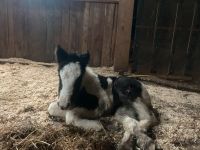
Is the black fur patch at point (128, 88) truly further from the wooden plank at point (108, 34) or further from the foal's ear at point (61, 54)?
the wooden plank at point (108, 34)

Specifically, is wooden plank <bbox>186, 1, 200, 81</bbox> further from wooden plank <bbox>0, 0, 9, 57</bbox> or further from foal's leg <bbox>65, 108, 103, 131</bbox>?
wooden plank <bbox>0, 0, 9, 57</bbox>

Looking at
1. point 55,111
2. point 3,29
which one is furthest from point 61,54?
point 3,29

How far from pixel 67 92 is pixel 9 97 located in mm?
1400

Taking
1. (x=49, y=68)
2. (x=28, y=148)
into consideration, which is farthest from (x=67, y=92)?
(x=49, y=68)

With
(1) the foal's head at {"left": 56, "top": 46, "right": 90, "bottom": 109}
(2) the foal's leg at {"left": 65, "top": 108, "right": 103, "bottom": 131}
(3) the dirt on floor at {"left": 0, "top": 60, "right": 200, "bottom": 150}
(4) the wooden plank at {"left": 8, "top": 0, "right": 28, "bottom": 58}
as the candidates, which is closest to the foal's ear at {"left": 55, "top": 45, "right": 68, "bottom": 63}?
(1) the foal's head at {"left": 56, "top": 46, "right": 90, "bottom": 109}

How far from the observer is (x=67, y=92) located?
3252mm

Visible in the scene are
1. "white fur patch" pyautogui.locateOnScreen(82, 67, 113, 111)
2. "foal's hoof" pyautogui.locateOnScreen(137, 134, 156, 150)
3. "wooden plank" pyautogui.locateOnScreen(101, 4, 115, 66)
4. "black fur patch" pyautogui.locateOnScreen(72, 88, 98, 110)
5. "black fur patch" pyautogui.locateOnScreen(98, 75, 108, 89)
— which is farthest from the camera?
"wooden plank" pyautogui.locateOnScreen(101, 4, 115, 66)

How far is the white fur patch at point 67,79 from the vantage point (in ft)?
10.6

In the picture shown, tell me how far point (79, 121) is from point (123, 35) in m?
2.70

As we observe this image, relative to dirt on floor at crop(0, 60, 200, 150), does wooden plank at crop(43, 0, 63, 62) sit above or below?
above

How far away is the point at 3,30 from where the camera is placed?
20.3 feet

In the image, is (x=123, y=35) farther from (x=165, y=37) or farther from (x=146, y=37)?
(x=165, y=37)

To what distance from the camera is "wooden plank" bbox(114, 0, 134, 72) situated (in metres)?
5.65

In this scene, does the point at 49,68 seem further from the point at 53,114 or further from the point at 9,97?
the point at 53,114
